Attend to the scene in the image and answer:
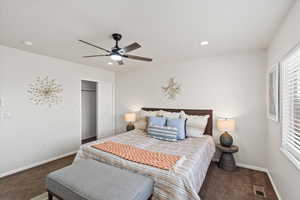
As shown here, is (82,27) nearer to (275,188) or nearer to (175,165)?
(175,165)

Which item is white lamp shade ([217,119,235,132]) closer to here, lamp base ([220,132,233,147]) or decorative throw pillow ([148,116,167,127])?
lamp base ([220,132,233,147])

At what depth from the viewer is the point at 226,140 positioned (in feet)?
9.41

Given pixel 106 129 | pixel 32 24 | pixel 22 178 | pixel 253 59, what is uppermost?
pixel 32 24

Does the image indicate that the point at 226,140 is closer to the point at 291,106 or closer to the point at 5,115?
the point at 291,106

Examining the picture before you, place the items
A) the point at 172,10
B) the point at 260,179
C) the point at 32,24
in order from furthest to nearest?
the point at 260,179 → the point at 32,24 → the point at 172,10

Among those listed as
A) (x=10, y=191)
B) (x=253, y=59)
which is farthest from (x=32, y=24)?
(x=253, y=59)

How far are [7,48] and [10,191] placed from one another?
249 centimetres

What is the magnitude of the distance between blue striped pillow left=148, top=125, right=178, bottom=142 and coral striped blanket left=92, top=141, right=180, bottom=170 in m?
0.69

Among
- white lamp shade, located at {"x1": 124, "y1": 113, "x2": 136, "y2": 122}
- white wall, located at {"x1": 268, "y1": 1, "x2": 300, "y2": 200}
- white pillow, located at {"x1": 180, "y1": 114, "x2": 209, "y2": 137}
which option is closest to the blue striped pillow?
white pillow, located at {"x1": 180, "y1": 114, "x2": 209, "y2": 137}

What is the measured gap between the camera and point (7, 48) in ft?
8.66

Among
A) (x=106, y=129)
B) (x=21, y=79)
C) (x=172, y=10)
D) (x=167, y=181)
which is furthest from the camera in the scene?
(x=106, y=129)

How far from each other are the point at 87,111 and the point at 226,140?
14.8ft

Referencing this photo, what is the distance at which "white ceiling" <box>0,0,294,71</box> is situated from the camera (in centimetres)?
152

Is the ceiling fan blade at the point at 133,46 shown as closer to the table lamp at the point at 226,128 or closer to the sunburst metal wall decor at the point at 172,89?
the sunburst metal wall decor at the point at 172,89
